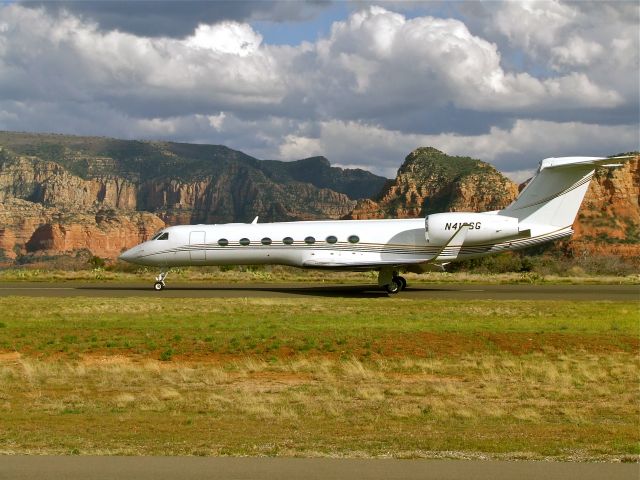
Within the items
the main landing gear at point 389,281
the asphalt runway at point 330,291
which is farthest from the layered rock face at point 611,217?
the main landing gear at point 389,281

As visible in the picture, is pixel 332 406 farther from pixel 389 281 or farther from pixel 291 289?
pixel 291 289

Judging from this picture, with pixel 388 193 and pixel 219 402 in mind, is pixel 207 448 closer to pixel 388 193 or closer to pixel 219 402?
pixel 219 402

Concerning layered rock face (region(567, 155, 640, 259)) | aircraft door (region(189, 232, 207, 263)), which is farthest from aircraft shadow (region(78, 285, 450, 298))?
layered rock face (region(567, 155, 640, 259))

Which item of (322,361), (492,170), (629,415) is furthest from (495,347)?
(492,170)

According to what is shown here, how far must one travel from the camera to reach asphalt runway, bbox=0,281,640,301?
31750 mm

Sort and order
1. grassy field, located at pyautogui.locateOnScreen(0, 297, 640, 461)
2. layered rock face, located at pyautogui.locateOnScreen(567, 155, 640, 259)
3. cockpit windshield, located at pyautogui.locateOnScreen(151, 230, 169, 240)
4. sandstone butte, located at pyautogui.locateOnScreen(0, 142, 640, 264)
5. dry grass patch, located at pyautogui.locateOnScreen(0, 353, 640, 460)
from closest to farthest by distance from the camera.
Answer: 1. dry grass patch, located at pyautogui.locateOnScreen(0, 353, 640, 460)
2. grassy field, located at pyautogui.locateOnScreen(0, 297, 640, 461)
3. cockpit windshield, located at pyautogui.locateOnScreen(151, 230, 169, 240)
4. layered rock face, located at pyautogui.locateOnScreen(567, 155, 640, 259)
5. sandstone butte, located at pyautogui.locateOnScreen(0, 142, 640, 264)

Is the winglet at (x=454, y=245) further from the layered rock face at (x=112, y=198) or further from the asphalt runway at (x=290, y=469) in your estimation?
the layered rock face at (x=112, y=198)

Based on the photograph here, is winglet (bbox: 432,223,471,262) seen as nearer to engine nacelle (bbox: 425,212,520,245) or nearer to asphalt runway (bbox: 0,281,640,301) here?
engine nacelle (bbox: 425,212,520,245)

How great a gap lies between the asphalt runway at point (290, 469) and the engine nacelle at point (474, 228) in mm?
23407

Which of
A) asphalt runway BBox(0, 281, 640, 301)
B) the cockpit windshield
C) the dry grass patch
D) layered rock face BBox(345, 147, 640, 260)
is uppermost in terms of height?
layered rock face BBox(345, 147, 640, 260)

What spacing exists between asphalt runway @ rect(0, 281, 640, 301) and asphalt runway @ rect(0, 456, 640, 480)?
21.7 metres

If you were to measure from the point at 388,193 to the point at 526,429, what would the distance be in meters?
91.3

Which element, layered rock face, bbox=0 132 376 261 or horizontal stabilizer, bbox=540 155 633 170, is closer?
horizontal stabilizer, bbox=540 155 633 170

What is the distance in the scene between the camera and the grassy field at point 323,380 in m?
10.7
